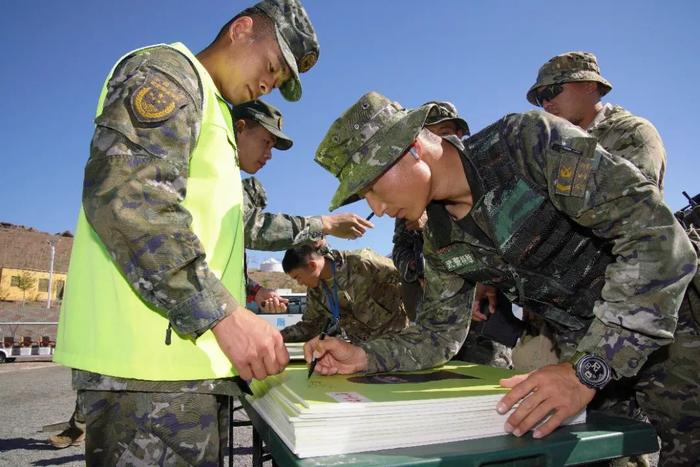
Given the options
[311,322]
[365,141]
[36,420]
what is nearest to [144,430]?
[365,141]

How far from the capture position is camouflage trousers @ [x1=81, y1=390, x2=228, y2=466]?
1273 millimetres

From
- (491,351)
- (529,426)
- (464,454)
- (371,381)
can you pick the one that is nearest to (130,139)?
(371,381)

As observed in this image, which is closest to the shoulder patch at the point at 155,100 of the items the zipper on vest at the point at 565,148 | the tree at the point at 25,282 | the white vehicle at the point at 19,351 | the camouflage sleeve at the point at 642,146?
the zipper on vest at the point at 565,148

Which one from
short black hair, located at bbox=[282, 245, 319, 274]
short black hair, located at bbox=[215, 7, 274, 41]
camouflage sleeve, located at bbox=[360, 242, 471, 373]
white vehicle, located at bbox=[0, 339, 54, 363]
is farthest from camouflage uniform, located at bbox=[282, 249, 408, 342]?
white vehicle, located at bbox=[0, 339, 54, 363]

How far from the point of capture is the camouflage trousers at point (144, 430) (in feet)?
4.18

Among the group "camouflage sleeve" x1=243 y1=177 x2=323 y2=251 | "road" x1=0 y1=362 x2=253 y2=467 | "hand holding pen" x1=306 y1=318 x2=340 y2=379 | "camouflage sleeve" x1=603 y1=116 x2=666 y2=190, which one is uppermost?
"camouflage sleeve" x1=603 y1=116 x2=666 y2=190

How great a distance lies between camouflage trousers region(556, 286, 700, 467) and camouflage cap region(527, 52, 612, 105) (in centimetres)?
209

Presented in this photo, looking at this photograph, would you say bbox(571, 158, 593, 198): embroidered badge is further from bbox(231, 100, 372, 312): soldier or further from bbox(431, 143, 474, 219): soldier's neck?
bbox(231, 100, 372, 312): soldier

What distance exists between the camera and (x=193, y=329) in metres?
1.20

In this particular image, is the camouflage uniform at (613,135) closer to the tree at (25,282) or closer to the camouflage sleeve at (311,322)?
the camouflage sleeve at (311,322)

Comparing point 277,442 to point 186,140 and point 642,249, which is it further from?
point 642,249

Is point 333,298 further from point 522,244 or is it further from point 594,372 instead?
point 594,372

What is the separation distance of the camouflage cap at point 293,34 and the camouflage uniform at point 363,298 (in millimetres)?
3329

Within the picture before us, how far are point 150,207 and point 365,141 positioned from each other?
834mm
